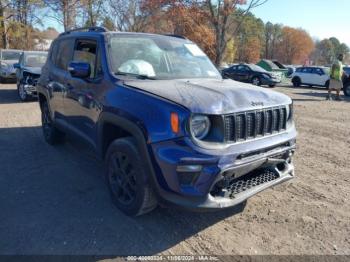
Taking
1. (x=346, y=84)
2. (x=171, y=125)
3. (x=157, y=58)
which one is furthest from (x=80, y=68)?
(x=346, y=84)

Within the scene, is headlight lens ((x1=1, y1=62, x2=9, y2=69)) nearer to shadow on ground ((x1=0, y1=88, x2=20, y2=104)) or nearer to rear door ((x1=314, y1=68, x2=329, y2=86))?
shadow on ground ((x1=0, y1=88, x2=20, y2=104))

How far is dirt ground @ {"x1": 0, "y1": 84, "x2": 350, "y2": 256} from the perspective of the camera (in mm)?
3270

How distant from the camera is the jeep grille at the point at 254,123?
10.6 ft

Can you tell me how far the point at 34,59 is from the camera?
1226cm

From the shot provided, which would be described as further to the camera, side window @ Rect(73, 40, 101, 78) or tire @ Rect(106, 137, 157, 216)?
side window @ Rect(73, 40, 101, 78)

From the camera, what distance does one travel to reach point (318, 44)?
363 feet

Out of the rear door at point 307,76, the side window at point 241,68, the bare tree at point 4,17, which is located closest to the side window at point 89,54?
the side window at point 241,68

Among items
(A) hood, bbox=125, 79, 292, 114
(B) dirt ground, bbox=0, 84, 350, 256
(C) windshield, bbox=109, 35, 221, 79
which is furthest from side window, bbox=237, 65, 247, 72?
(A) hood, bbox=125, 79, 292, 114

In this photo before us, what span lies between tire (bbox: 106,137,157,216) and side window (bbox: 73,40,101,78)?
109 centimetres

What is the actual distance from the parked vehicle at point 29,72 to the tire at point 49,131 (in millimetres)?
4947

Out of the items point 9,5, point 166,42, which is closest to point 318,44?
point 9,5

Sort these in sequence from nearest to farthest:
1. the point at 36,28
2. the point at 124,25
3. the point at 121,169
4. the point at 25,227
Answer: the point at 25,227
the point at 121,169
the point at 124,25
the point at 36,28

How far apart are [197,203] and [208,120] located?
76 centimetres

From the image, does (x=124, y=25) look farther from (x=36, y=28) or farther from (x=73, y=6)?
(x=36, y=28)
